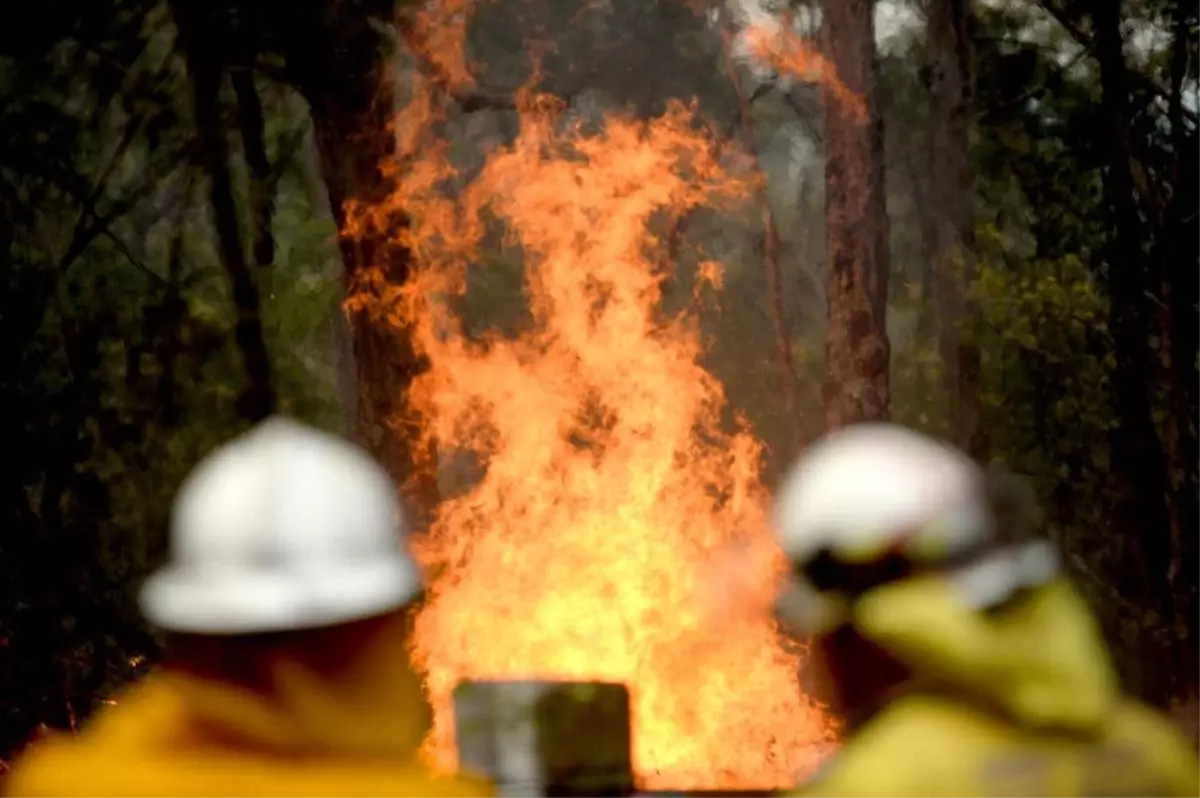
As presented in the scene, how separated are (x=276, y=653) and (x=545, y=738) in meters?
1.31

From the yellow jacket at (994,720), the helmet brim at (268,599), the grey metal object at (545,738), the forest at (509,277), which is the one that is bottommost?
the grey metal object at (545,738)

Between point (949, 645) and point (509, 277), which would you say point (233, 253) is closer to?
point (509, 277)

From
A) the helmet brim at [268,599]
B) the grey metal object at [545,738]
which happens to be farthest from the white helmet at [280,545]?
the grey metal object at [545,738]

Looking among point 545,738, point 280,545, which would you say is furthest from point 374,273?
point 280,545

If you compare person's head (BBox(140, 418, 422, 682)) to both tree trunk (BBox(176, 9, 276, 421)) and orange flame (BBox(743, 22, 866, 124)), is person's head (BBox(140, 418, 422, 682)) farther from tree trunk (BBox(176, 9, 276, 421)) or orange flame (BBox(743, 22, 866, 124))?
orange flame (BBox(743, 22, 866, 124))

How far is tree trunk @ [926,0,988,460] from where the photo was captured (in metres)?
4.86

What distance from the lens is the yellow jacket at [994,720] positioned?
1.32 metres

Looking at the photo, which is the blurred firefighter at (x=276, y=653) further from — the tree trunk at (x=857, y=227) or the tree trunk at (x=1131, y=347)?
the tree trunk at (x=857, y=227)

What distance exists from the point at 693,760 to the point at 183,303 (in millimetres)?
2987

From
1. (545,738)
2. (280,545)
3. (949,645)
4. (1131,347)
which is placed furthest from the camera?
(1131,347)

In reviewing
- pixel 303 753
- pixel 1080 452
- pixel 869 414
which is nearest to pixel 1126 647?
pixel 1080 452

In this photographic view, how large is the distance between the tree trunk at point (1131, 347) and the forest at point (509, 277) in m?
0.01

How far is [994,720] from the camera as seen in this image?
137 cm

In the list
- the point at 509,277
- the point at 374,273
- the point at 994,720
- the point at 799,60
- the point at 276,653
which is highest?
the point at 799,60
